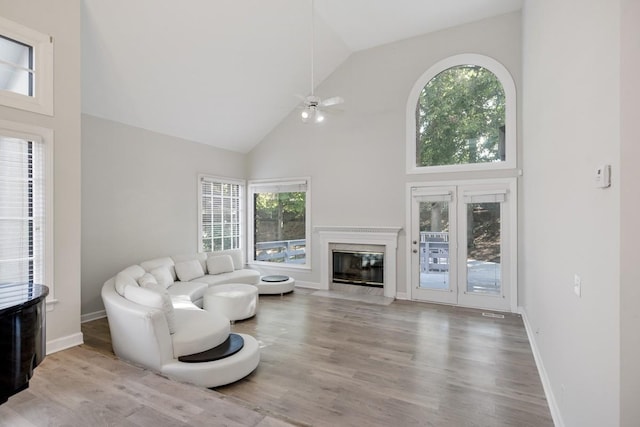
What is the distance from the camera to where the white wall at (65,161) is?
2990 millimetres

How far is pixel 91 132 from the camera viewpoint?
4559 millimetres

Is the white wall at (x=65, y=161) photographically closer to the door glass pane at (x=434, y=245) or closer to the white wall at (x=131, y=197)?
the white wall at (x=131, y=197)

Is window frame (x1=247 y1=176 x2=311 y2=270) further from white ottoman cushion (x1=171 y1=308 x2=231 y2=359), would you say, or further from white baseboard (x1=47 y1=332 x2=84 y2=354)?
white baseboard (x1=47 y1=332 x2=84 y2=354)

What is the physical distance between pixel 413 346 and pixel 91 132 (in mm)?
5353

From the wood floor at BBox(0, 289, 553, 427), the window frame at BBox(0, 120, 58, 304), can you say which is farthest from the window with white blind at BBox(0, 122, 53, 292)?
the wood floor at BBox(0, 289, 553, 427)

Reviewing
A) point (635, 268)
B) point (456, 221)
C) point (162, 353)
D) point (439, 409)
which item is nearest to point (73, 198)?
point (162, 353)

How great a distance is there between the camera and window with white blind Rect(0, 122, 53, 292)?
2.76 metres

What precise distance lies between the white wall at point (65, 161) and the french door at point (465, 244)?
15.9ft

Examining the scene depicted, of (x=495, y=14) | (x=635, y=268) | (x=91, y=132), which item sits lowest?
(x=635, y=268)

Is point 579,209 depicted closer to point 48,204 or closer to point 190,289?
point 48,204

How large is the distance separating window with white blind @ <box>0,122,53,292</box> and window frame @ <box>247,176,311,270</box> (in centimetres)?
436

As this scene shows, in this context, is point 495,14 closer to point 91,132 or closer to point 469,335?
point 469,335

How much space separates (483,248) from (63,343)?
5692mm

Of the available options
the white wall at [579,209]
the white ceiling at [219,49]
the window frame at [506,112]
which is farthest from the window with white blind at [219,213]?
the white wall at [579,209]
